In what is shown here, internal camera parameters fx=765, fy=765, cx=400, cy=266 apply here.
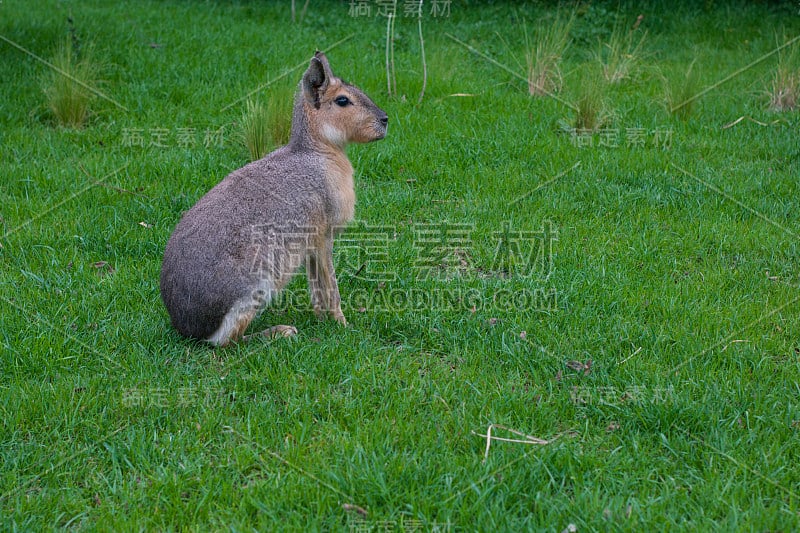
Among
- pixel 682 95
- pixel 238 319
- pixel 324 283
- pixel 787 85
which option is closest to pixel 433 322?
pixel 324 283

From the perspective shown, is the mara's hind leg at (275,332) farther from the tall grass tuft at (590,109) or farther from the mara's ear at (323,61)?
the tall grass tuft at (590,109)

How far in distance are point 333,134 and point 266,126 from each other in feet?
6.90

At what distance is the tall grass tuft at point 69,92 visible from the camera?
7223 mm

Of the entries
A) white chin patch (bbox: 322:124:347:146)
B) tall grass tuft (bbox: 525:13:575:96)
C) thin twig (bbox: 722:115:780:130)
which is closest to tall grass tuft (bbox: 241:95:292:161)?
white chin patch (bbox: 322:124:347:146)

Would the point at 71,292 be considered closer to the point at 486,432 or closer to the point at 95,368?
the point at 95,368

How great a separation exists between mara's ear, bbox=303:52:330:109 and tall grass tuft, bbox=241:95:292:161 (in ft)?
6.75

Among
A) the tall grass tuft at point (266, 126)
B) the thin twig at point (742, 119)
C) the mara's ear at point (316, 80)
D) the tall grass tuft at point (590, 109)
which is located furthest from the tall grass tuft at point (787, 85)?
the mara's ear at point (316, 80)

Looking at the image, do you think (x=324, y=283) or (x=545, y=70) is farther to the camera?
(x=545, y=70)

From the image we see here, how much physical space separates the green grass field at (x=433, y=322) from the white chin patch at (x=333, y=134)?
998mm

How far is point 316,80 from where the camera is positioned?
4.38 meters

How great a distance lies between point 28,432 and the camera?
344cm

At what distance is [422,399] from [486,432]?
1.28 ft

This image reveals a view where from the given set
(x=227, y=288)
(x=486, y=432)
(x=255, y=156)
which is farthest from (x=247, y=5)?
(x=486, y=432)

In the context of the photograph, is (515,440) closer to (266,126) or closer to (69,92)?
(266,126)
